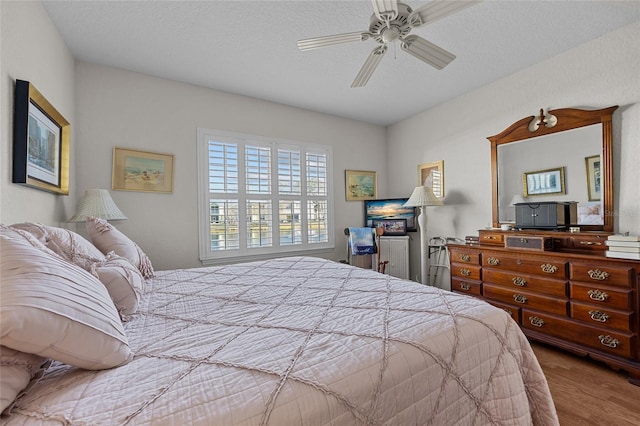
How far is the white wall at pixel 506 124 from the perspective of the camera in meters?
2.16

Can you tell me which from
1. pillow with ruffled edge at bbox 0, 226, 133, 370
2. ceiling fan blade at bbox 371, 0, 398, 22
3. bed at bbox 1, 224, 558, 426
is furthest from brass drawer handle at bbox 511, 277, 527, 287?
pillow with ruffled edge at bbox 0, 226, 133, 370

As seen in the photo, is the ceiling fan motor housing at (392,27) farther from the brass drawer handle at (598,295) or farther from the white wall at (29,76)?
the brass drawer handle at (598,295)

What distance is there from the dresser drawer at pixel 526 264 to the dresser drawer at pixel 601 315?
0.25m

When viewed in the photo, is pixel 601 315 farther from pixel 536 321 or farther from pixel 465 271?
pixel 465 271

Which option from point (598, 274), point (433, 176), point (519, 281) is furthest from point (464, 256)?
point (433, 176)

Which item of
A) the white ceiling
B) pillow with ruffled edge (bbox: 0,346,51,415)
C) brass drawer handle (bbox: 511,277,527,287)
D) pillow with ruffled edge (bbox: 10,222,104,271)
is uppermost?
the white ceiling

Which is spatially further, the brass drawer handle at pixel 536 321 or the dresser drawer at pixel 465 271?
the dresser drawer at pixel 465 271

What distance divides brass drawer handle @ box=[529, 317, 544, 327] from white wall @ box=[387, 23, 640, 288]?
102 cm

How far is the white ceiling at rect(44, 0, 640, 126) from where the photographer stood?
6.32 feet

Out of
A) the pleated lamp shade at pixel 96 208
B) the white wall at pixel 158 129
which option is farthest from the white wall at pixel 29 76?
the white wall at pixel 158 129

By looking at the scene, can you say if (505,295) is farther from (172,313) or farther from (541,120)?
(172,313)

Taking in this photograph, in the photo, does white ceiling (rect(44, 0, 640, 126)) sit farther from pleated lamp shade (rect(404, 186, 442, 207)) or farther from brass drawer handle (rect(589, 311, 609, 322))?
brass drawer handle (rect(589, 311, 609, 322))

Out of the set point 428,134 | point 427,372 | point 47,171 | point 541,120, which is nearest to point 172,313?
point 427,372

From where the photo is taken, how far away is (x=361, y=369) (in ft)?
2.58
